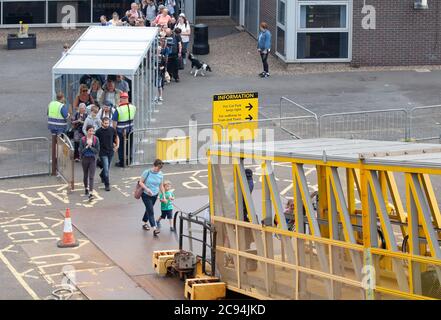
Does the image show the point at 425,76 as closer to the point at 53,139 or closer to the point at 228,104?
the point at 228,104

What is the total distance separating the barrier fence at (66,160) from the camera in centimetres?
2278

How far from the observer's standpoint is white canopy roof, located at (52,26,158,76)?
25000mm

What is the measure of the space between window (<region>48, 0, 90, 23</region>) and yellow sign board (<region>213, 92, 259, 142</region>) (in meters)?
16.7

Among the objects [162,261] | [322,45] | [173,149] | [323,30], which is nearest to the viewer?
[162,261]

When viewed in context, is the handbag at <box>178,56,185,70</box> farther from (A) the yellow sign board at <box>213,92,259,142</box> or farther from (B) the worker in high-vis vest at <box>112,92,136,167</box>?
(B) the worker in high-vis vest at <box>112,92,136,167</box>

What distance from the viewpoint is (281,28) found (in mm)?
35406

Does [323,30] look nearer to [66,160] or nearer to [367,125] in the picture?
[367,125]

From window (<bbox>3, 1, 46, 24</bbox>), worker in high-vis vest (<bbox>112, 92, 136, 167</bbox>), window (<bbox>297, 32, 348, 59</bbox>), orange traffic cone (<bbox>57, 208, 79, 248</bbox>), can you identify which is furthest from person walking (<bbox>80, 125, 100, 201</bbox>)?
window (<bbox>3, 1, 46, 24</bbox>)

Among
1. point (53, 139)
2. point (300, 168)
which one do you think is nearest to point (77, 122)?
point (53, 139)

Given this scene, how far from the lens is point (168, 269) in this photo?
58.5 ft

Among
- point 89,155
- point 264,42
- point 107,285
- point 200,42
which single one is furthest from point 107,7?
point 107,285

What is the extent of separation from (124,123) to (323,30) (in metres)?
11.4

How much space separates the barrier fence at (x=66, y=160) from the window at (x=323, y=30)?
12005mm

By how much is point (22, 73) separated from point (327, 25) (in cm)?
881
